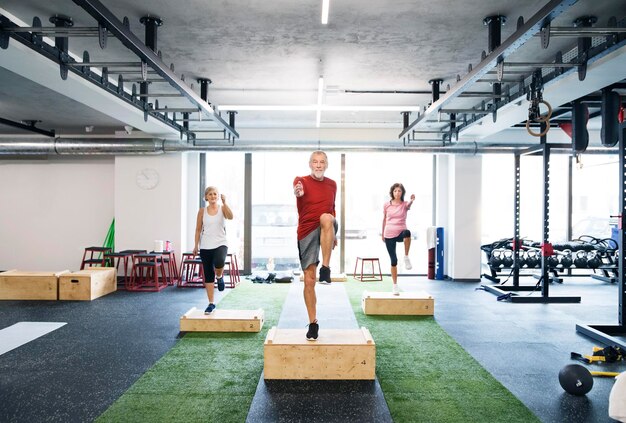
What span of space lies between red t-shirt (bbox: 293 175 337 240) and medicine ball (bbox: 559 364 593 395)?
2150 millimetres

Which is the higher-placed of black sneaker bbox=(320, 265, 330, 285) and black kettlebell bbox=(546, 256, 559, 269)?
black sneaker bbox=(320, 265, 330, 285)

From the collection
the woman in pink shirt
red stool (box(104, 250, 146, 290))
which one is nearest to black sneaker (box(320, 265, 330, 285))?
the woman in pink shirt

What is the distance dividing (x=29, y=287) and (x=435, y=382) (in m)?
6.22

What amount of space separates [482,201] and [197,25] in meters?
6.69

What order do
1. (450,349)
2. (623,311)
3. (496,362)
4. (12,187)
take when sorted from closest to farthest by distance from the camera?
1. (496,362)
2. (450,349)
3. (623,311)
4. (12,187)

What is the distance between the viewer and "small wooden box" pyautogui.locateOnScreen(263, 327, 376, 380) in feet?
11.0

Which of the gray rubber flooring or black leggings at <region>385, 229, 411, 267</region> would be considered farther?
black leggings at <region>385, 229, 411, 267</region>

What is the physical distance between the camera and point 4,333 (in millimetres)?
4688

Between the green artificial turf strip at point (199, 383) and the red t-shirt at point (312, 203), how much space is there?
4.22 ft

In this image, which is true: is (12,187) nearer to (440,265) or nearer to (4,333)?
(4,333)

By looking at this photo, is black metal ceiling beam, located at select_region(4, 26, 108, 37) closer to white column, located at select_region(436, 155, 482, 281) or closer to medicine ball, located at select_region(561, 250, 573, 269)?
white column, located at select_region(436, 155, 482, 281)

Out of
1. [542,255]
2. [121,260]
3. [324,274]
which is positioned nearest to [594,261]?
[542,255]

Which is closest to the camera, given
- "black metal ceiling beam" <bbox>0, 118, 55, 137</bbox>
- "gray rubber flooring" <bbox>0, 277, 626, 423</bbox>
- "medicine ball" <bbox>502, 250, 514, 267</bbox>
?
"gray rubber flooring" <bbox>0, 277, 626, 423</bbox>

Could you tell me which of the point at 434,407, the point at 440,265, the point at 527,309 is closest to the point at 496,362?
the point at 434,407
